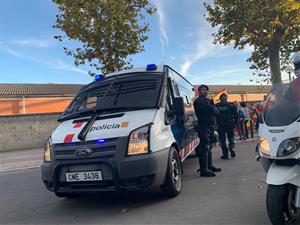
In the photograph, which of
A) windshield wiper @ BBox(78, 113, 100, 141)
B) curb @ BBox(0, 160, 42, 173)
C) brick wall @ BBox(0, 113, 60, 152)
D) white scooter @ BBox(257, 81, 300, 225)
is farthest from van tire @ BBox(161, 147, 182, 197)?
brick wall @ BBox(0, 113, 60, 152)

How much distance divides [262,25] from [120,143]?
15.8m

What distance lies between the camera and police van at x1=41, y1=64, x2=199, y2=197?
4.88 meters

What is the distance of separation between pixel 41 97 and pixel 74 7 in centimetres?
1983

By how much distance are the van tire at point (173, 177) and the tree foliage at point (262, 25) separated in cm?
1455

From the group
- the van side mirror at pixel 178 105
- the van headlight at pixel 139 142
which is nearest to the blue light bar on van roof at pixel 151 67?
the van side mirror at pixel 178 105

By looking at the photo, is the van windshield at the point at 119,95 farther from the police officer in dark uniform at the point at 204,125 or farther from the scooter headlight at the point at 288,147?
the scooter headlight at the point at 288,147

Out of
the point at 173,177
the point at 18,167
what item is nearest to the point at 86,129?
the point at 173,177

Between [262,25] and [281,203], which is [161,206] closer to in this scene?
[281,203]

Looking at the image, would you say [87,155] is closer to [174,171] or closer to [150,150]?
[150,150]

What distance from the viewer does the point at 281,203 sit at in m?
3.77

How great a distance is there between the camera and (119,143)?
4.90 metres

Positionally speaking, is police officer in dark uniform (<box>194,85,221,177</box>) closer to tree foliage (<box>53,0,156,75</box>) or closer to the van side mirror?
the van side mirror

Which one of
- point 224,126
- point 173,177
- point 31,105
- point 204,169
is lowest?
point 204,169

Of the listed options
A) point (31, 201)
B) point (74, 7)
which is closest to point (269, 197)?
point (31, 201)
